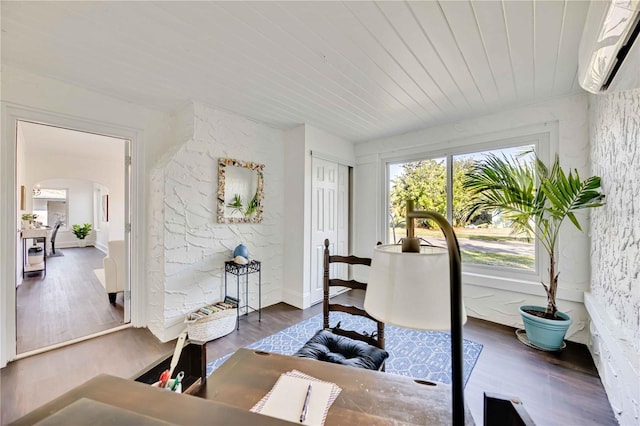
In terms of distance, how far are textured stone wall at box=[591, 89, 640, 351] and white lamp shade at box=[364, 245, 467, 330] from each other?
158 cm

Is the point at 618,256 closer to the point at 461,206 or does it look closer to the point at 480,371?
the point at 480,371

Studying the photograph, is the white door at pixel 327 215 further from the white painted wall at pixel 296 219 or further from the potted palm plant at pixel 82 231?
the potted palm plant at pixel 82 231

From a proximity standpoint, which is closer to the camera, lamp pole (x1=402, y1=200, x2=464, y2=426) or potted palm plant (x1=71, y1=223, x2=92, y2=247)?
lamp pole (x1=402, y1=200, x2=464, y2=426)

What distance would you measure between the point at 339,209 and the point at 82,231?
9.35 meters

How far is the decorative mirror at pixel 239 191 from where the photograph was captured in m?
2.97

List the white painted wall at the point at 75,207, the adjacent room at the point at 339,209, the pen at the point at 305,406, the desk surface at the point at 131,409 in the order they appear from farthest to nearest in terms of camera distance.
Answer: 1. the white painted wall at the point at 75,207
2. the adjacent room at the point at 339,209
3. the pen at the point at 305,406
4. the desk surface at the point at 131,409

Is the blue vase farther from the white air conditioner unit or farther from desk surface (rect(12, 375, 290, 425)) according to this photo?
the white air conditioner unit

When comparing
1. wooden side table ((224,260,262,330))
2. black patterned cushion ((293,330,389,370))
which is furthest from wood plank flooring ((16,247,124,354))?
black patterned cushion ((293,330,389,370))

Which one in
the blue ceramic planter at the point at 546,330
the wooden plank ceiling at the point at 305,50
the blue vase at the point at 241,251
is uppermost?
the wooden plank ceiling at the point at 305,50

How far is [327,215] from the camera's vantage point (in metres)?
3.78

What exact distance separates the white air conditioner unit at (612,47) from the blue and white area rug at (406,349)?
1763 mm

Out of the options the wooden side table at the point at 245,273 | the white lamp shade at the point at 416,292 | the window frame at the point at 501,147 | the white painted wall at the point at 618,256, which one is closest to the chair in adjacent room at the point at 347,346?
the white lamp shade at the point at 416,292

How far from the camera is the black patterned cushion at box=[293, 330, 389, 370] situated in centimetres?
152

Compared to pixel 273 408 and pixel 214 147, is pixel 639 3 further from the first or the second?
pixel 214 147
